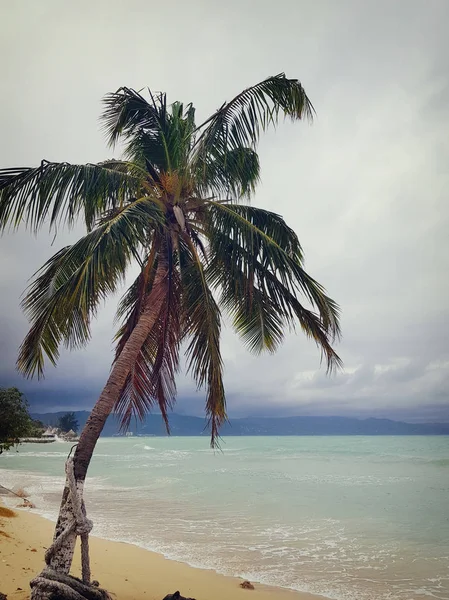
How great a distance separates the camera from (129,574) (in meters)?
7.41

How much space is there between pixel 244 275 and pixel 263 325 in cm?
95

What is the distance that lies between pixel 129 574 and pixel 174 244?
5.37 metres

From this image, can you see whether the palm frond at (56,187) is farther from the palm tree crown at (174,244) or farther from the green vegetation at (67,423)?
the green vegetation at (67,423)

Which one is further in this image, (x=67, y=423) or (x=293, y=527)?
(x=67, y=423)

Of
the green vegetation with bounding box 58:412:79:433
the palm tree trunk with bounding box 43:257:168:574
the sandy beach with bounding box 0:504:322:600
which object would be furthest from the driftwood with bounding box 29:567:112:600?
the green vegetation with bounding box 58:412:79:433

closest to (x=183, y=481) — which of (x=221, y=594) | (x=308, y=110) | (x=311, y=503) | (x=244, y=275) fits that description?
(x=311, y=503)

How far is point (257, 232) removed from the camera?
274 inches

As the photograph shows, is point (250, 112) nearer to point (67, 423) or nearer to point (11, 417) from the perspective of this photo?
point (11, 417)

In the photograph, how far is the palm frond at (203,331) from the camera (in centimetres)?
665

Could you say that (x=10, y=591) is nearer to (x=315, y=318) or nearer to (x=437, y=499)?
(x=315, y=318)

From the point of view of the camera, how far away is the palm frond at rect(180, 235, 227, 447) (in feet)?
21.8

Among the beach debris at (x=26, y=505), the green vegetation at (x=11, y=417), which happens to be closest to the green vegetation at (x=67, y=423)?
the beach debris at (x=26, y=505)

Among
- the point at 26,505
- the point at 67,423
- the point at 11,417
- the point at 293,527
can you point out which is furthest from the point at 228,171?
the point at 67,423

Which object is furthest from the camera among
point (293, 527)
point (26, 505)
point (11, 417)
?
point (26, 505)
